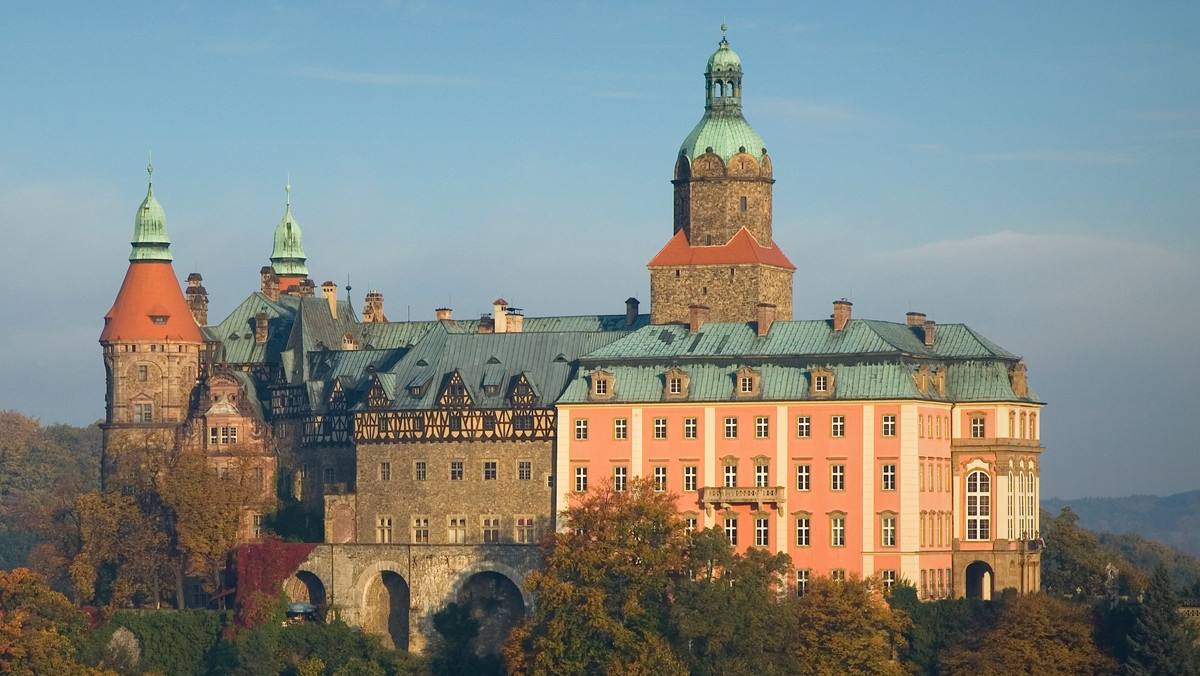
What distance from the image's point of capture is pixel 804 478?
333 ft

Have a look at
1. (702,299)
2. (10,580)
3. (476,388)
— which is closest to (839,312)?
(702,299)

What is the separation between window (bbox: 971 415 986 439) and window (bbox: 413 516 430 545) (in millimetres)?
23077

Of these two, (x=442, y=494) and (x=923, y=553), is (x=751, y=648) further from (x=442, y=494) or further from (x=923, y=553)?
(x=442, y=494)

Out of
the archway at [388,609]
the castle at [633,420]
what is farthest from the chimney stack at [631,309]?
the archway at [388,609]

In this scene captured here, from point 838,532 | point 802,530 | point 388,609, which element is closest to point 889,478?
point 838,532

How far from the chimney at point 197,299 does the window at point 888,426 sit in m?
37.9

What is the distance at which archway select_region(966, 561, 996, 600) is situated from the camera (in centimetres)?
10300

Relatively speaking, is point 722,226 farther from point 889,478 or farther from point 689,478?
point 889,478

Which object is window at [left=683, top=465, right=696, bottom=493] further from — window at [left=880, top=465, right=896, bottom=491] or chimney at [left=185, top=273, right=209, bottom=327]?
chimney at [left=185, top=273, right=209, bottom=327]

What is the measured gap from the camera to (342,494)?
4336 inches

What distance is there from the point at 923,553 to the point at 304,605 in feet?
84.0

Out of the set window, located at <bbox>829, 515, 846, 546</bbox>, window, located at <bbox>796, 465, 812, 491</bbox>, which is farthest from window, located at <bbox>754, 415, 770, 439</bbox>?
window, located at <bbox>829, 515, 846, 546</bbox>

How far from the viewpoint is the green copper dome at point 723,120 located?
11238 centimetres

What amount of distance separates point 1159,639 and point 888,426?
14201 mm
